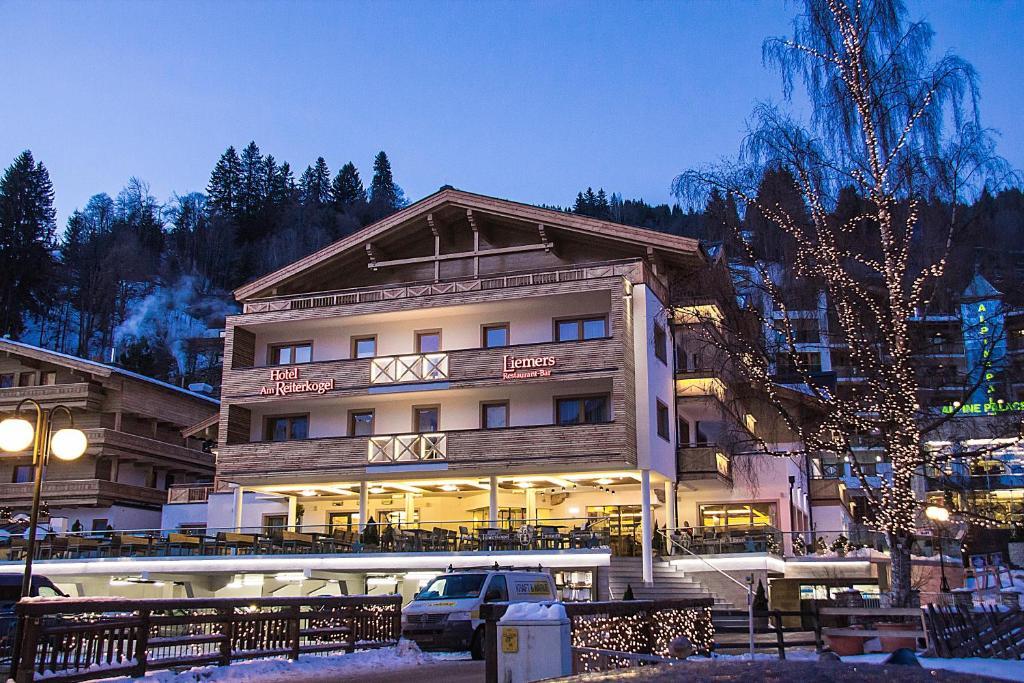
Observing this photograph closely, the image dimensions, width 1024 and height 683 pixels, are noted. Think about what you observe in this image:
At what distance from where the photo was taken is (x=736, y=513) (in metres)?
41.1

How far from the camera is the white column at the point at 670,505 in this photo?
36.9 metres

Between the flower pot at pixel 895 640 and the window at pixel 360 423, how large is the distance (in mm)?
23596

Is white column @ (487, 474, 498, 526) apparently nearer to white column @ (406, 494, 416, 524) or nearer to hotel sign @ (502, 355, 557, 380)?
hotel sign @ (502, 355, 557, 380)

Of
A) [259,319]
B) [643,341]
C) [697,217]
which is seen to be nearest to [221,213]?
[259,319]

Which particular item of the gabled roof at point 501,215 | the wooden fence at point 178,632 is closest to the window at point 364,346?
the gabled roof at point 501,215

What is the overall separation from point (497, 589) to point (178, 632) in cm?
776

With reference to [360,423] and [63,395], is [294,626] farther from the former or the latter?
[63,395]

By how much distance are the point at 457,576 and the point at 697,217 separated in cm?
944

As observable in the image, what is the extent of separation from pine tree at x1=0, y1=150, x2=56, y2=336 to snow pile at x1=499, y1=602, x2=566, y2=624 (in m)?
84.4

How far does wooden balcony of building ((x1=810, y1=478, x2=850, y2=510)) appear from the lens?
46.6 meters

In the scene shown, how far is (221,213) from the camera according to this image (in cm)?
11938

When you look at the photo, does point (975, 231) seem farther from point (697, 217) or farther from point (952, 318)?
point (697, 217)

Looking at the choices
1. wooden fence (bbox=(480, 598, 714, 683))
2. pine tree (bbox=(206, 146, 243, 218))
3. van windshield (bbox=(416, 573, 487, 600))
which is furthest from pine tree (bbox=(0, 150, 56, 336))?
wooden fence (bbox=(480, 598, 714, 683))

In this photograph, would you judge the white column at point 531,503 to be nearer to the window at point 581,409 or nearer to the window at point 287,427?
the window at point 581,409
